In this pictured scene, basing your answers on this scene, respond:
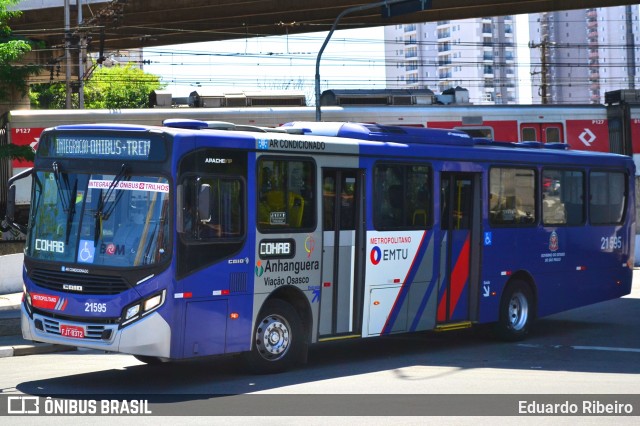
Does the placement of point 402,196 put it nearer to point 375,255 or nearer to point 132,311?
point 375,255

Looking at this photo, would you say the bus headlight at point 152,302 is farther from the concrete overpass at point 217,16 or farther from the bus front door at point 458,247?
the concrete overpass at point 217,16

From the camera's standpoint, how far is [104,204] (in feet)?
38.1

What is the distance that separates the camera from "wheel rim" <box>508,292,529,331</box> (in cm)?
1686

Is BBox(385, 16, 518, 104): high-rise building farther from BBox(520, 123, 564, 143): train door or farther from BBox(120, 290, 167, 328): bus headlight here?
BBox(120, 290, 167, 328): bus headlight

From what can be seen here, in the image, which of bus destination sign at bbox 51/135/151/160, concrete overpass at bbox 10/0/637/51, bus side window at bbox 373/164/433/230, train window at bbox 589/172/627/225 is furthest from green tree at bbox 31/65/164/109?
bus destination sign at bbox 51/135/151/160

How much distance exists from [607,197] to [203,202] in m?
10.1

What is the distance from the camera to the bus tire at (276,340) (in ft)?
40.8

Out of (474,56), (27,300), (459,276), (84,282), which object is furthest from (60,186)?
(474,56)

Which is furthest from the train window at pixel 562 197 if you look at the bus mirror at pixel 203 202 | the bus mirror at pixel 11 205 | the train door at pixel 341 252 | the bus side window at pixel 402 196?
the bus mirror at pixel 11 205

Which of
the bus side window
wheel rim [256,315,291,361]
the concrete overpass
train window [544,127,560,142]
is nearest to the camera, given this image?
wheel rim [256,315,291,361]

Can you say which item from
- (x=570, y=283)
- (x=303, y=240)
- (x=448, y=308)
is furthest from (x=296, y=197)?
(x=570, y=283)

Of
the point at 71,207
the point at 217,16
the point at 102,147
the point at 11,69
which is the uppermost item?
the point at 217,16

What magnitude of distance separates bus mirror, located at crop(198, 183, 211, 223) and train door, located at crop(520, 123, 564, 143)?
23.0 metres

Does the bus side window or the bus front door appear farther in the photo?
the bus front door
